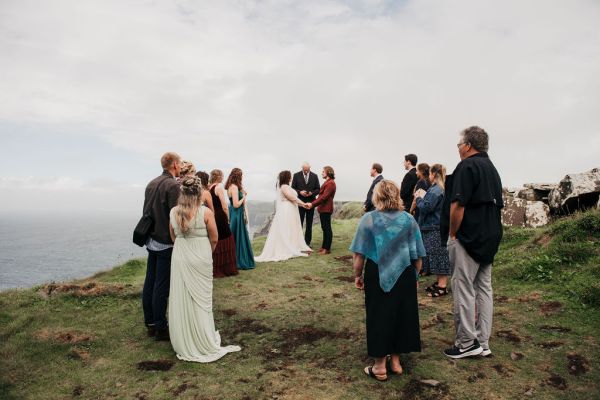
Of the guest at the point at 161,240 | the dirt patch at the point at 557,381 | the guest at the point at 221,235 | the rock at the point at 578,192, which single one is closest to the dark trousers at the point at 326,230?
the guest at the point at 221,235

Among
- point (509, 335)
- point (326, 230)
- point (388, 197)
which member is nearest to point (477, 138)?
point (388, 197)

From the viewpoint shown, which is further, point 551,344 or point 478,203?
point 551,344

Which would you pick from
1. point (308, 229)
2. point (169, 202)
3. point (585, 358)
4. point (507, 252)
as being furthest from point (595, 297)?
point (308, 229)

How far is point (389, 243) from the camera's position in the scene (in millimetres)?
4262

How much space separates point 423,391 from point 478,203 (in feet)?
7.55

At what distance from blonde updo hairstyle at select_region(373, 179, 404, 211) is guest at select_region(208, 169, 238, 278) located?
18.6 ft

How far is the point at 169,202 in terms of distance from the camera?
5684 mm

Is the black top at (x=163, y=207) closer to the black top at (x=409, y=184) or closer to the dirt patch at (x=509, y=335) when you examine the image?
the dirt patch at (x=509, y=335)

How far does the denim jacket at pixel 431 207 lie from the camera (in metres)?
7.63

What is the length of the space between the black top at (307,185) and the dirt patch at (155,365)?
8.44 m

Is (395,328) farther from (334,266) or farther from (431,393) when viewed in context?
(334,266)

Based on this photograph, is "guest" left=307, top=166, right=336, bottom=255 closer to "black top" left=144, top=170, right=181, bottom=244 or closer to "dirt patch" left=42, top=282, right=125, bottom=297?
"dirt patch" left=42, top=282, right=125, bottom=297

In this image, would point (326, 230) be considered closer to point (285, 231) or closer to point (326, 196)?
point (326, 196)

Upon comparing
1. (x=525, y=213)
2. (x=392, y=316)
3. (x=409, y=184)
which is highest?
(x=409, y=184)
